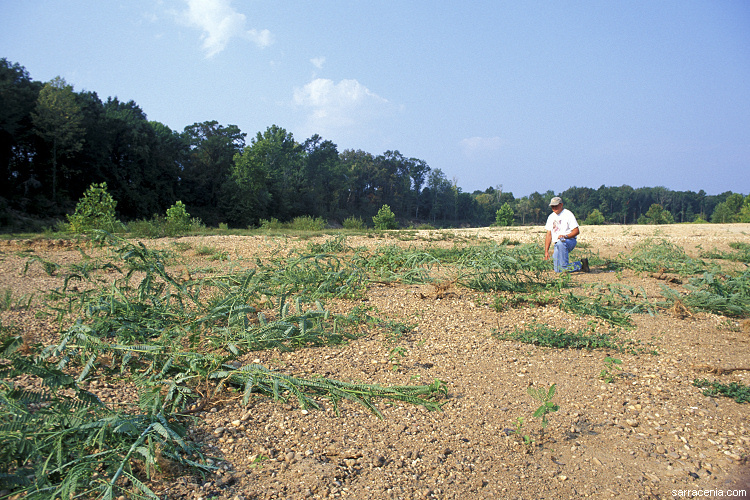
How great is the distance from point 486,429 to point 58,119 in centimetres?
3132

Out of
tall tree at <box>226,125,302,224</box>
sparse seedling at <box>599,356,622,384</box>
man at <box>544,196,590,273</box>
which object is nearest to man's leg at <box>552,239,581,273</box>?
man at <box>544,196,590,273</box>

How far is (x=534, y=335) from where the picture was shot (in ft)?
11.3

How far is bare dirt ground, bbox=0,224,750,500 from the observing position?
5.88ft

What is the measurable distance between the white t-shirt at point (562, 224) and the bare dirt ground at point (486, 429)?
2.81m

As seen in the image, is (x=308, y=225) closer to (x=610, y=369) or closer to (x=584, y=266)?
(x=584, y=266)

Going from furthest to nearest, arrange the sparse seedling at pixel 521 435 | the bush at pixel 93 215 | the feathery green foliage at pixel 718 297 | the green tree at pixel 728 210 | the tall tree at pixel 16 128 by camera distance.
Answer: the green tree at pixel 728 210
the tall tree at pixel 16 128
the bush at pixel 93 215
the feathery green foliage at pixel 718 297
the sparse seedling at pixel 521 435

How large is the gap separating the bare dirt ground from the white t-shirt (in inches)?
111

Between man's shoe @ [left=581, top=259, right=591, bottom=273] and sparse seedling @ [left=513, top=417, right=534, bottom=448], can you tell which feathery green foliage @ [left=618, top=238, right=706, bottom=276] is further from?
sparse seedling @ [left=513, top=417, right=534, bottom=448]

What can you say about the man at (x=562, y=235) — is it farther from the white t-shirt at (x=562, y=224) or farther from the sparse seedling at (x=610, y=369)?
the sparse seedling at (x=610, y=369)

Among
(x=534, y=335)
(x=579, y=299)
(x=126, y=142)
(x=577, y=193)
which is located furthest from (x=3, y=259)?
(x=577, y=193)

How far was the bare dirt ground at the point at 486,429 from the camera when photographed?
1.79 m

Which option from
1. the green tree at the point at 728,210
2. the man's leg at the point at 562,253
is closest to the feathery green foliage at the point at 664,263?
the man's leg at the point at 562,253

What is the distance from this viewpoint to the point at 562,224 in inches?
248

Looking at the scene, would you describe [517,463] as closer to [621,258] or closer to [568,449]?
[568,449]
